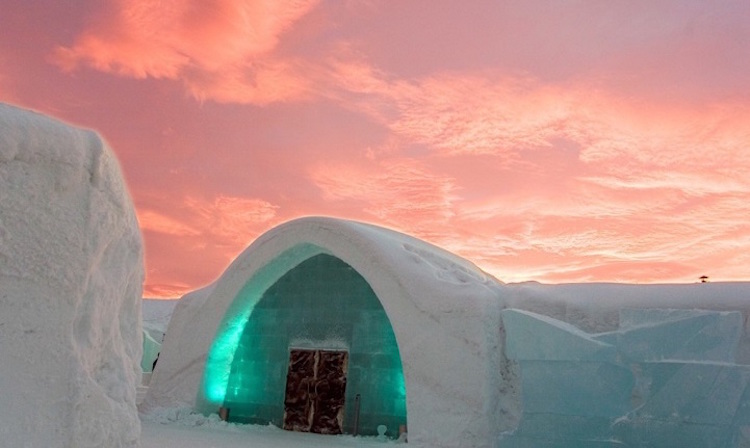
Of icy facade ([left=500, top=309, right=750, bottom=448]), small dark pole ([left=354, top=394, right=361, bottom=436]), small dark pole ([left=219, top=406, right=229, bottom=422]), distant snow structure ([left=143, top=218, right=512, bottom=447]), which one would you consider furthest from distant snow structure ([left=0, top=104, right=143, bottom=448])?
small dark pole ([left=219, top=406, right=229, bottom=422])

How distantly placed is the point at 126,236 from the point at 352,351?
801 centimetres

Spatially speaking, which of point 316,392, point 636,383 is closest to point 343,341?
point 316,392

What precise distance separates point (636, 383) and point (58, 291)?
709 cm

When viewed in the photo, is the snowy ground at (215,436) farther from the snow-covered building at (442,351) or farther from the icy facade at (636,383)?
the icy facade at (636,383)

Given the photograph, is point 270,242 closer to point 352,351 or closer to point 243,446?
point 352,351

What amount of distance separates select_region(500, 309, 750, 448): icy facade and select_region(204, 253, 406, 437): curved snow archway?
3.25 meters

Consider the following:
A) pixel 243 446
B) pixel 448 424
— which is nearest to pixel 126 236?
pixel 243 446

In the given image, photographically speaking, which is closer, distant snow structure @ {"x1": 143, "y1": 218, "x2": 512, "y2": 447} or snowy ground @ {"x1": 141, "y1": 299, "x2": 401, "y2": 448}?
snowy ground @ {"x1": 141, "y1": 299, "x2": 401, "y2": 448}

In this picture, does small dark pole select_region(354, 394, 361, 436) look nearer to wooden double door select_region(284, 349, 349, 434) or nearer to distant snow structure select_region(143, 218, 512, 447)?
distant snow structure select_region(143, 218, 512, 447)

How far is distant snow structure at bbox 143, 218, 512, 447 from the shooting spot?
9.92 metres

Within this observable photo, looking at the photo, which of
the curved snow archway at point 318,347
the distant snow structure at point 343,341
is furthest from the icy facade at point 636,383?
the curved snow archway at point 318,347

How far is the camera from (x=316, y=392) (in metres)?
12.1

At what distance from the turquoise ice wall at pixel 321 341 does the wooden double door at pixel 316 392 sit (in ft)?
0.53

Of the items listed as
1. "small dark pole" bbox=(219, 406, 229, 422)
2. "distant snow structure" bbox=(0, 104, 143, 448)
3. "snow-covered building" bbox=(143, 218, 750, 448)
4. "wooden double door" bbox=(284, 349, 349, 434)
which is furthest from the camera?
"small dark pole" bbox=(219, 406, 229, 422)
